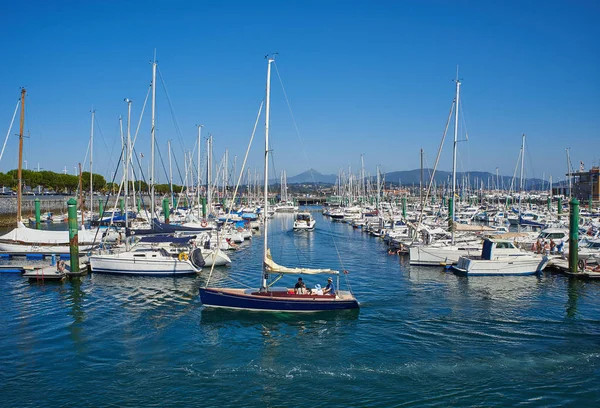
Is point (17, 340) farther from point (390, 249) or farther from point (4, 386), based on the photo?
point (390, 249)

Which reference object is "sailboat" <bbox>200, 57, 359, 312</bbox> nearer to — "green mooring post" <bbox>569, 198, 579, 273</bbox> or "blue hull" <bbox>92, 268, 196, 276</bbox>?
"blue hull" <bbox>92, 268, 196, 276</bbox>

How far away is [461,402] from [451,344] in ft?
17.8

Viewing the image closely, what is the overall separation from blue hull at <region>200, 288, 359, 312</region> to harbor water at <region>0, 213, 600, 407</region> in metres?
0.52

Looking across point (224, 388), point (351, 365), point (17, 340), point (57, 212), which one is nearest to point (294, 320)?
point (351, 365)

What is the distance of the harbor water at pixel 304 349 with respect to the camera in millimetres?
17422

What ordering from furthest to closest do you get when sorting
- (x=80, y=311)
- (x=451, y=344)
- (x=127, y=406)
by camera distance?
(x=80, y=311), (x=451, y=344), (x=127, y=406)

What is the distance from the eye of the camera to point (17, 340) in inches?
893

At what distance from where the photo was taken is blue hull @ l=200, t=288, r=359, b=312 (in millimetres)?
25656

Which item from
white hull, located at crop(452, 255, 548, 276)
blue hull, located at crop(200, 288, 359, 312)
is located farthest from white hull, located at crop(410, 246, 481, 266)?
blue hull, located at crop(200, 288, 359, 312)

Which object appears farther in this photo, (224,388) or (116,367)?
(116,367)

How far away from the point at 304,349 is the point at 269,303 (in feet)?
14.8

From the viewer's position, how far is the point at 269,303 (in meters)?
25.7

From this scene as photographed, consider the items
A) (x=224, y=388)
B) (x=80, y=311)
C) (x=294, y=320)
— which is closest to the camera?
(x=224, y=388)

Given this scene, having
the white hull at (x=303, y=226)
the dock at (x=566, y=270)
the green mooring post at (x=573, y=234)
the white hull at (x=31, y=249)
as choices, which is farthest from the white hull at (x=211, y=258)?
the white hull at (x=303, y=226)
